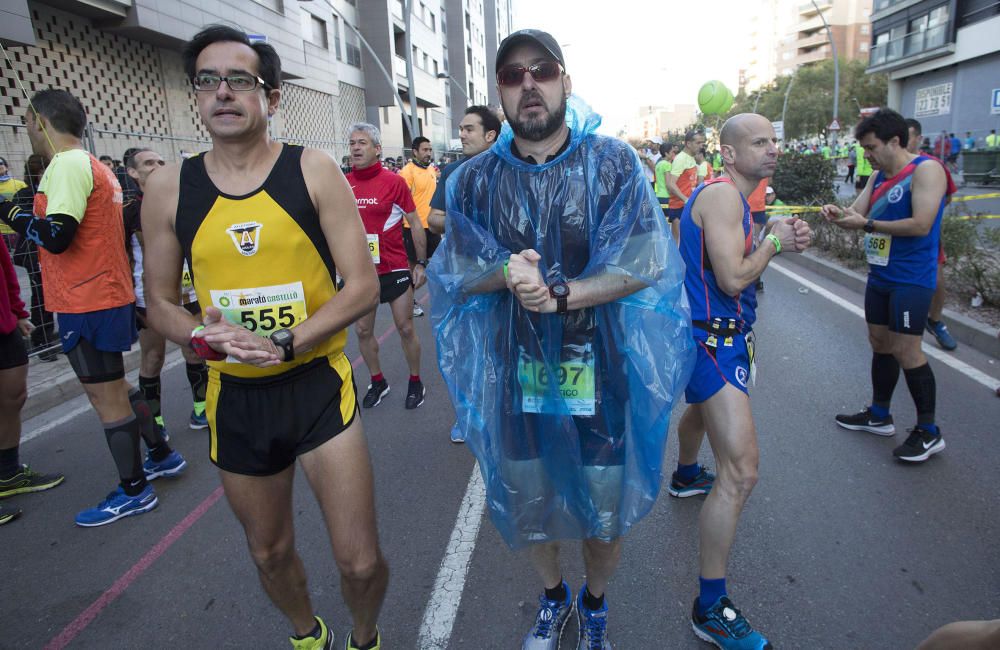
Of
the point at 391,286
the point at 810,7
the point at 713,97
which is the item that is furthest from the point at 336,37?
the point at 810,7

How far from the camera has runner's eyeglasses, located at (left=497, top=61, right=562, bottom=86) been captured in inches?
83.2

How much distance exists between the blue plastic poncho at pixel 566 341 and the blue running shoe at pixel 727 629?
57 centimetres

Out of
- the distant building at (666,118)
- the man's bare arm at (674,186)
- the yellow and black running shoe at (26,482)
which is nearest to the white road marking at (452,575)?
the yellow and black running shoe at (26,482)

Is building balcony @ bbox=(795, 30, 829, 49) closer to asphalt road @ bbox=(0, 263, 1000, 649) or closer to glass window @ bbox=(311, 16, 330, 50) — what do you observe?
glass window @ bbox=(311, 16, 330, 50)

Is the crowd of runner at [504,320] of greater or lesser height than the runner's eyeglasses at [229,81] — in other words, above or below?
below

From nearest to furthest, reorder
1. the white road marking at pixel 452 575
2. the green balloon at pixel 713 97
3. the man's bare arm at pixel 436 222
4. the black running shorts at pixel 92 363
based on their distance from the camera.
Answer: the white road marking at pixel 452 575
the black running shorts at pixel 92 363
the man's bare arm at pixel 436 222
the green balloon at pixel 713 97

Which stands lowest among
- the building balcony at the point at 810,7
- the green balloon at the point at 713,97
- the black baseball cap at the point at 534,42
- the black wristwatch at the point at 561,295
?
the black wristwatch at the point at 561,295

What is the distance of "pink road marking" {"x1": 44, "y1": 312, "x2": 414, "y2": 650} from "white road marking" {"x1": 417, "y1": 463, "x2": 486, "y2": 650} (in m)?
1.48

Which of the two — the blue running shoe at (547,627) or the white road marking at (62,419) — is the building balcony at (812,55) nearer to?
the white road marking at (62,419)

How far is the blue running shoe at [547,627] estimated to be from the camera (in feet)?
7.86

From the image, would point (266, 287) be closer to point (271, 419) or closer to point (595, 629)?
point (271, 419)

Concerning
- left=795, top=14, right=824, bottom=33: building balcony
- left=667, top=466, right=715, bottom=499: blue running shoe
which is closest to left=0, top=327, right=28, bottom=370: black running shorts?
left=667, top=466, right=715, bottom=499: blue running shoe

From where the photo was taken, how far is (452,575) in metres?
2.91

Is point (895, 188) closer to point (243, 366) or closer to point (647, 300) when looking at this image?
point (647, 300)
